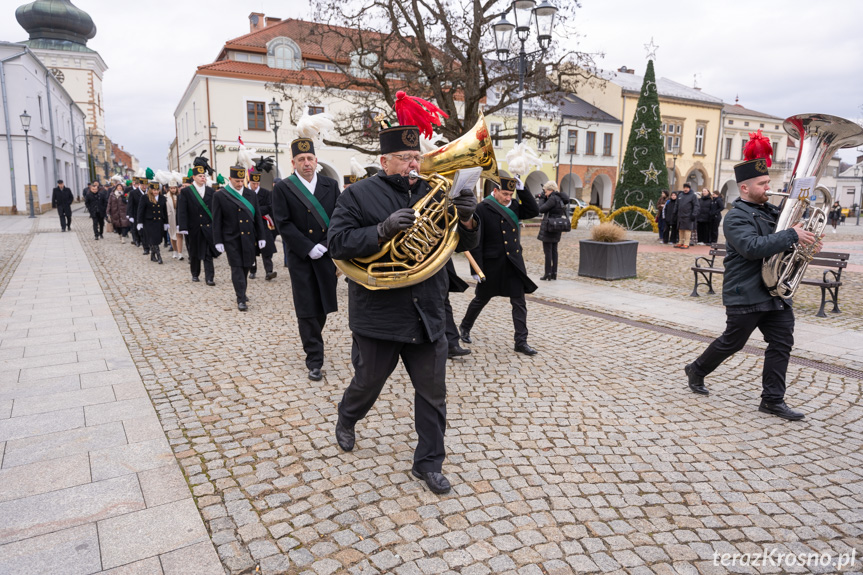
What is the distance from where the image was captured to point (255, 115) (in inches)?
1428

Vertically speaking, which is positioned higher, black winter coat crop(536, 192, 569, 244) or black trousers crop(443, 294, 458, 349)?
black winter coat crop(536, 192, 569, 244)

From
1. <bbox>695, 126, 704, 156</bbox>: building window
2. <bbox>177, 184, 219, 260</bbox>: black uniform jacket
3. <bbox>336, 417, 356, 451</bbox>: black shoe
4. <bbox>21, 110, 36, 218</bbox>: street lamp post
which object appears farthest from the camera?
<bbox>695, 126, 704, 156</bbox>: building window

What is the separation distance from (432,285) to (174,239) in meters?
13.6

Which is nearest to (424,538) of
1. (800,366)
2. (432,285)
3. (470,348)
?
(432,285)

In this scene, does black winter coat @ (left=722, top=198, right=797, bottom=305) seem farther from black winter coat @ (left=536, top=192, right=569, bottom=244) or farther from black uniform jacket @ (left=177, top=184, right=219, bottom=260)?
black uniform jacket @ (left=177, top=184, right=219, bottom=260)

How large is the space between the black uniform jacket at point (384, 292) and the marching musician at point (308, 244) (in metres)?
2.03

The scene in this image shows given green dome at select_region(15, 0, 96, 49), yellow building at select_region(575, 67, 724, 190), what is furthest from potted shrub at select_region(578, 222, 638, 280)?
green dome at select_region(15, 0, 96, 49)

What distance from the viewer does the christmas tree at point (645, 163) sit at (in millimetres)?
24172

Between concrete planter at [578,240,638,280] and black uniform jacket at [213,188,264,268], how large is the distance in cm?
675

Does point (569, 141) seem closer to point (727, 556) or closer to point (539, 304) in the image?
point (539, 304)

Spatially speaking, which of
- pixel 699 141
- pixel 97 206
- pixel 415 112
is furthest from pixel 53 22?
pixel 415 112

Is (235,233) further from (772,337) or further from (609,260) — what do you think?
(609,260)

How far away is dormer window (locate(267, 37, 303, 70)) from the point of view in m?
37.0

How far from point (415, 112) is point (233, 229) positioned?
5.77 m
